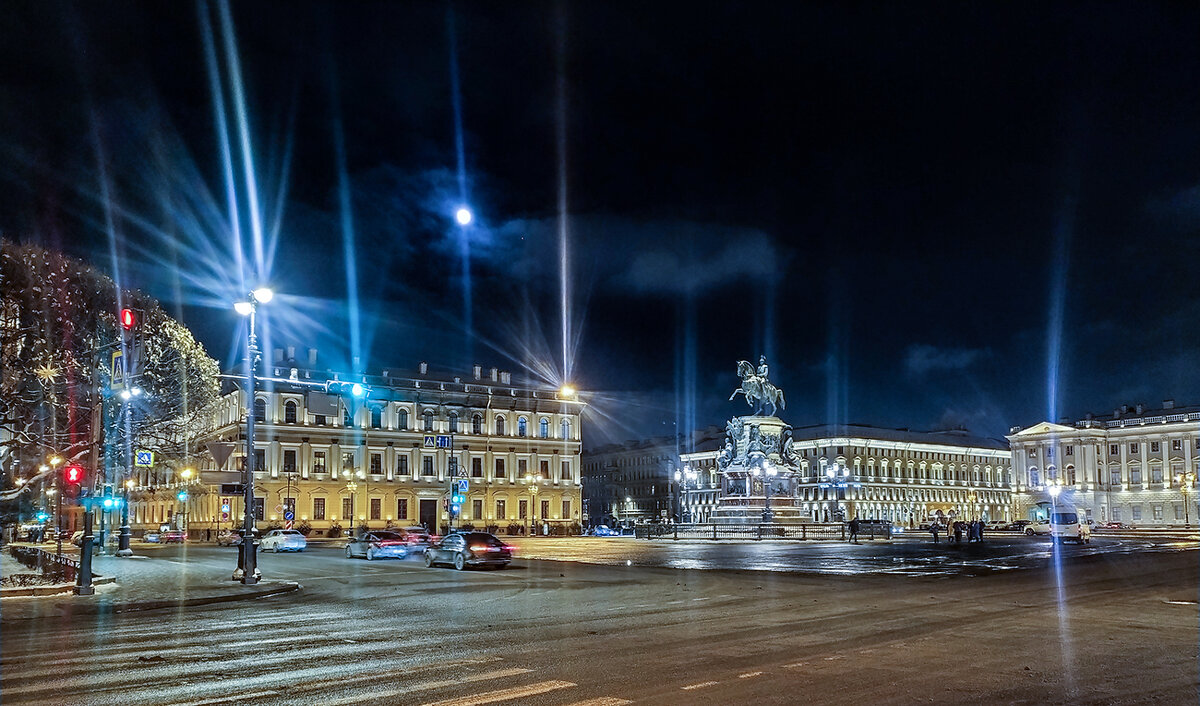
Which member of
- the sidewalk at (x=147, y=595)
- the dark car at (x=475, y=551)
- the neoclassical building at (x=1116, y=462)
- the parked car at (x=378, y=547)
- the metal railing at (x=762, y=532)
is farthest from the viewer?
the neoclassical building at (x=1116, y=462)

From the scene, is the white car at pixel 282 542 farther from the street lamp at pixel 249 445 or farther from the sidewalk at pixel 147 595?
the street lamp at pixel 249 445

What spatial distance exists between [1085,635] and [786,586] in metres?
10.7

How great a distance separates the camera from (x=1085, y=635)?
15461 millimetres

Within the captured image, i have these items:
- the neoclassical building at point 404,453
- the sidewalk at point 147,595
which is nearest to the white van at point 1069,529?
the neoclassical building at point 404,453

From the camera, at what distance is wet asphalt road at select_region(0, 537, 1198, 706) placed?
1084 cm

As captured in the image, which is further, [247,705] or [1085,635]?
[1085,635]

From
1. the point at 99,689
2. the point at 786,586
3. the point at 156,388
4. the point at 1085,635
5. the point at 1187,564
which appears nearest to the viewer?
the point at 99,689

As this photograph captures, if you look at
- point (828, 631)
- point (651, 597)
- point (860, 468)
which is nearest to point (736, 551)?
point (651, 597)

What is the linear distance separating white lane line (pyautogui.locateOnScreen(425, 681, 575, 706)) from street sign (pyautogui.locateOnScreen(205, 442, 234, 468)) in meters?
17.4

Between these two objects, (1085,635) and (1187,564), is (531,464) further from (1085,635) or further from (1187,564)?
(1085,635)

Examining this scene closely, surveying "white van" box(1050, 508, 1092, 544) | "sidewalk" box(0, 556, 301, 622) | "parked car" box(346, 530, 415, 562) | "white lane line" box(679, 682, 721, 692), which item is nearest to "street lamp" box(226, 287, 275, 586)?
"sidewalk" box(0, 556, 301, 622)

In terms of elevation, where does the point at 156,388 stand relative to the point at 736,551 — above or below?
above

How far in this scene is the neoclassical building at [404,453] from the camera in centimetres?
9062

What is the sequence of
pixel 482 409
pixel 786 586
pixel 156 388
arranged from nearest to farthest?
1. pixel 786 586
2. pixel 156 388
3. pixel 482 409
